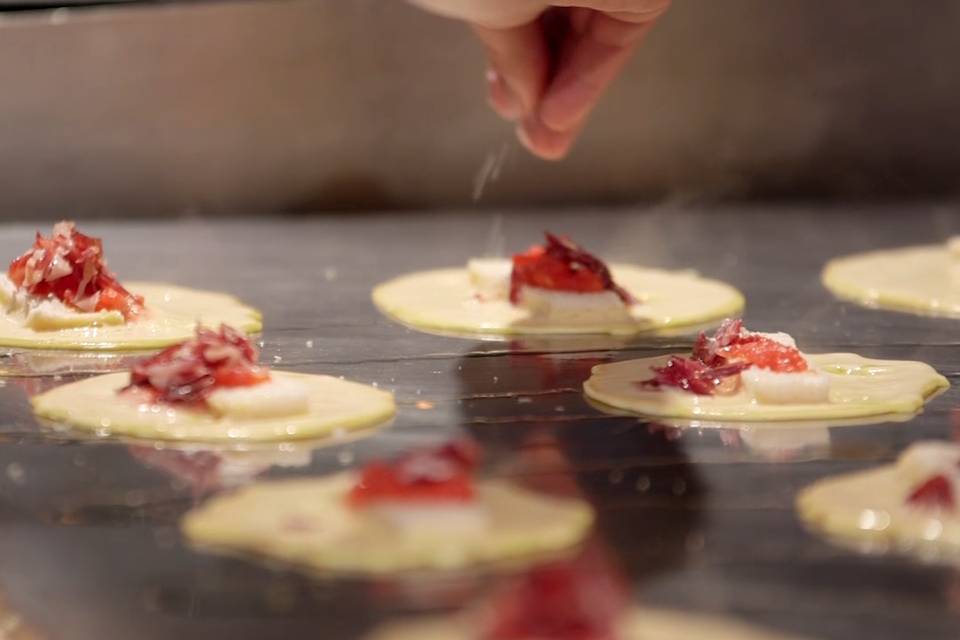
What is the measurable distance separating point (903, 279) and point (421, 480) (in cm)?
221

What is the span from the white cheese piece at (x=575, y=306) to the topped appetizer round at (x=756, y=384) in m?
0.44

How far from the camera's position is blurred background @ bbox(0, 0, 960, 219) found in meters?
4.85

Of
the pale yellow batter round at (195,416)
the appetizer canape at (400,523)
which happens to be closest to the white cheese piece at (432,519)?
the appetizer canape at (400,523)

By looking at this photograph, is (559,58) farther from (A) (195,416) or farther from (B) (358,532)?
(B) (358,532)

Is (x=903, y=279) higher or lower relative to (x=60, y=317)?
higher

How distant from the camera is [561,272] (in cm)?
347

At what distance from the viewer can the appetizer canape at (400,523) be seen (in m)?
1.96

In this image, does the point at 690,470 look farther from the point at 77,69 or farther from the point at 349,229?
the point at 77,69

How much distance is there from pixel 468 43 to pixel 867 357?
231cm

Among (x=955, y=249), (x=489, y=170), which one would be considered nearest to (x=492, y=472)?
(x=955, y=249)

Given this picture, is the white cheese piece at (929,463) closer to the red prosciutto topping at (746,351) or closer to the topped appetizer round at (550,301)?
the red prosciutto topping at (746,351)

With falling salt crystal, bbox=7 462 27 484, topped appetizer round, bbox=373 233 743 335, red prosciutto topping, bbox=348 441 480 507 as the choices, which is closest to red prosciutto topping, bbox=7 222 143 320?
topped appetizer round, bbox=373 233 743 335

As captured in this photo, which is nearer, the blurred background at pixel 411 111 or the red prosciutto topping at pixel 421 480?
the red prosciutto topping at pixel 421 480

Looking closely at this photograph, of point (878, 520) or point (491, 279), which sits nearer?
point (878, 520)
